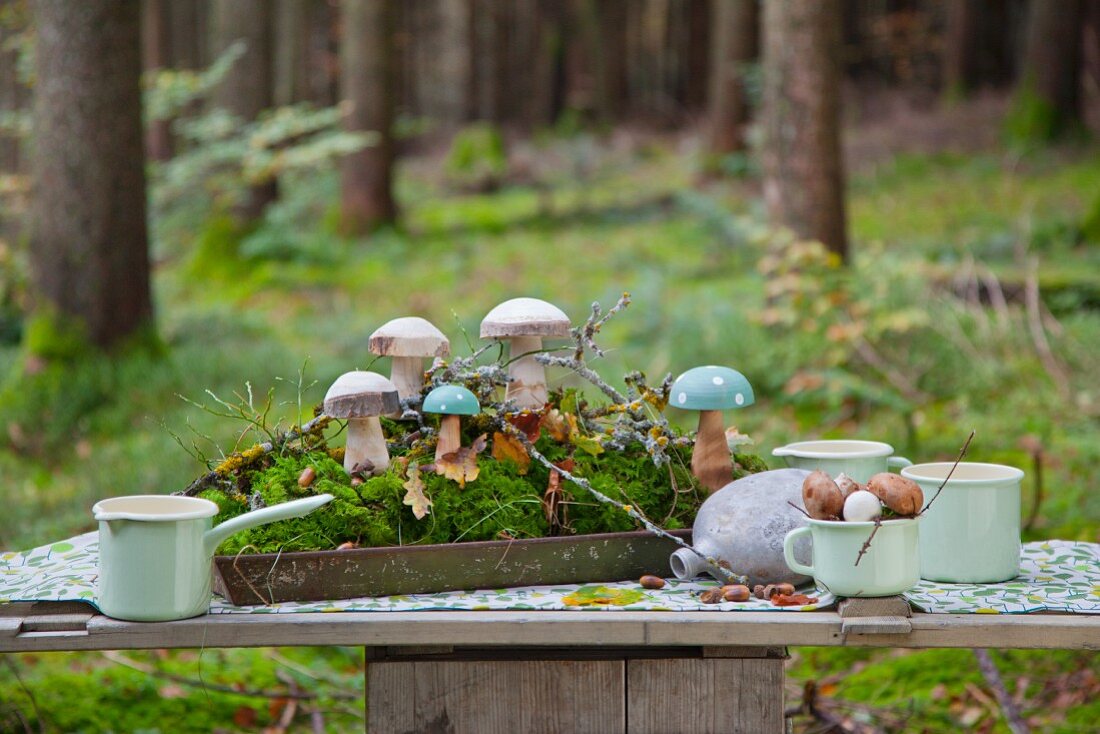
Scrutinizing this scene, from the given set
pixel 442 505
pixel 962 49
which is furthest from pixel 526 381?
pixel 962 49

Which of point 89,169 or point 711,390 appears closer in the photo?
point 711,390

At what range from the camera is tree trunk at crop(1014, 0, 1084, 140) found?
45.8 ft

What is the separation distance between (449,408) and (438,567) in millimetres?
304

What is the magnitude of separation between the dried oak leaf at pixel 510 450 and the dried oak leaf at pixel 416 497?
0.67 feet

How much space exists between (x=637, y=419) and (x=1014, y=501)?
780 mm

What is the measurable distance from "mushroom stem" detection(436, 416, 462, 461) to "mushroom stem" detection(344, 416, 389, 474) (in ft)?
0.38

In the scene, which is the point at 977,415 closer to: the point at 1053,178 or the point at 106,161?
the point at 106,161

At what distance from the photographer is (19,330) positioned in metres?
8.71

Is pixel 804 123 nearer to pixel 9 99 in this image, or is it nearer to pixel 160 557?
pixel 160 557

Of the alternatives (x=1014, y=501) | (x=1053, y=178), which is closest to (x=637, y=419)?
(x=1014, y=501)

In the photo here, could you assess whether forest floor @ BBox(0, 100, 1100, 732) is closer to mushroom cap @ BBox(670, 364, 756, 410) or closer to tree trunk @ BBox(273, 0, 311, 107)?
mushroom cap @ BBox(670, 364, 756, 410)

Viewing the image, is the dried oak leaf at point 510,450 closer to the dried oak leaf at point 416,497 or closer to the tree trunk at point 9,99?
the dried oak leaf at point 416,497

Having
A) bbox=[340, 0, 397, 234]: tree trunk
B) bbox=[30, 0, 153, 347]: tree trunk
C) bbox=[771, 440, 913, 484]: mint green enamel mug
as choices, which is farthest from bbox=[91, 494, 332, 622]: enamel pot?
bbox=[340, 0, 397, 234]: tree trunk

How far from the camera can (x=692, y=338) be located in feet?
23.9
